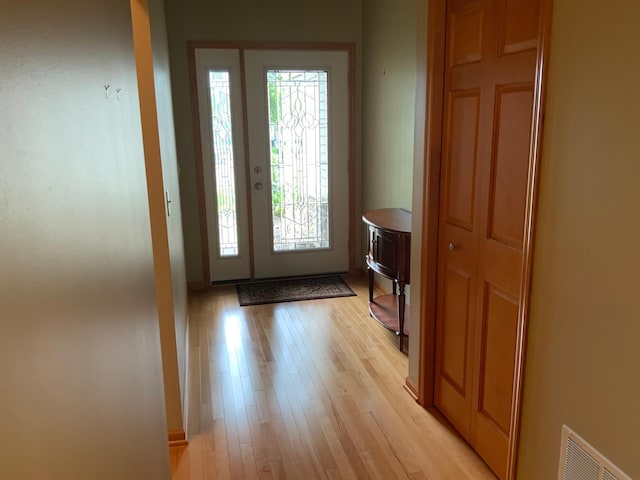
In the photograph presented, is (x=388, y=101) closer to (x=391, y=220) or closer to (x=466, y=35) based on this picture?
(x=391, y=220)

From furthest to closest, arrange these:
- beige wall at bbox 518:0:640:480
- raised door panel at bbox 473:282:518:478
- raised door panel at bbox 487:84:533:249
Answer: raised door panel at bbox 473:282:518:478 < raised door panel at bbox 487:84:533:249 < beige wall at bbox 518:0:640:480

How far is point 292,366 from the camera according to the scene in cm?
332

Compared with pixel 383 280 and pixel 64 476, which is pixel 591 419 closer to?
pixel 64 476

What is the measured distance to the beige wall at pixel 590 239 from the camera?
4.70 ft

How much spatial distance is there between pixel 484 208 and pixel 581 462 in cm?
103

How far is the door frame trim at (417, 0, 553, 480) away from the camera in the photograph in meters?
1.75

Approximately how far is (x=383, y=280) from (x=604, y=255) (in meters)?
3.09

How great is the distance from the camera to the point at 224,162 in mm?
4660

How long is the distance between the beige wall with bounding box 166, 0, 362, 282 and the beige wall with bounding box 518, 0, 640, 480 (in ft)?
10.7

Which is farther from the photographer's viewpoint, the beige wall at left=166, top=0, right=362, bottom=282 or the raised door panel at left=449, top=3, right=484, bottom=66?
the beige wall at left=166, top=0, right=362, bottom=282

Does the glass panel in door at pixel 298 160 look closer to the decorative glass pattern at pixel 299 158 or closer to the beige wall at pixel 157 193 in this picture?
the decorative glass pattern at pixel 299 158

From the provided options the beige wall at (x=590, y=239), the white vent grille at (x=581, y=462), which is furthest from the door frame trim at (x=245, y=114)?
the white vent grille at (x=581, y=462)

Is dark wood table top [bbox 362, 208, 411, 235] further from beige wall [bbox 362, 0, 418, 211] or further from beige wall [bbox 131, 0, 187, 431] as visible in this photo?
beige wall [bbox 131, 0, 187, 431]

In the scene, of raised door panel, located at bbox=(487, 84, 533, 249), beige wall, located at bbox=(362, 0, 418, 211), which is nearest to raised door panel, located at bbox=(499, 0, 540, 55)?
raised door panel, located at bbox=(487, 84, 533, 249)
